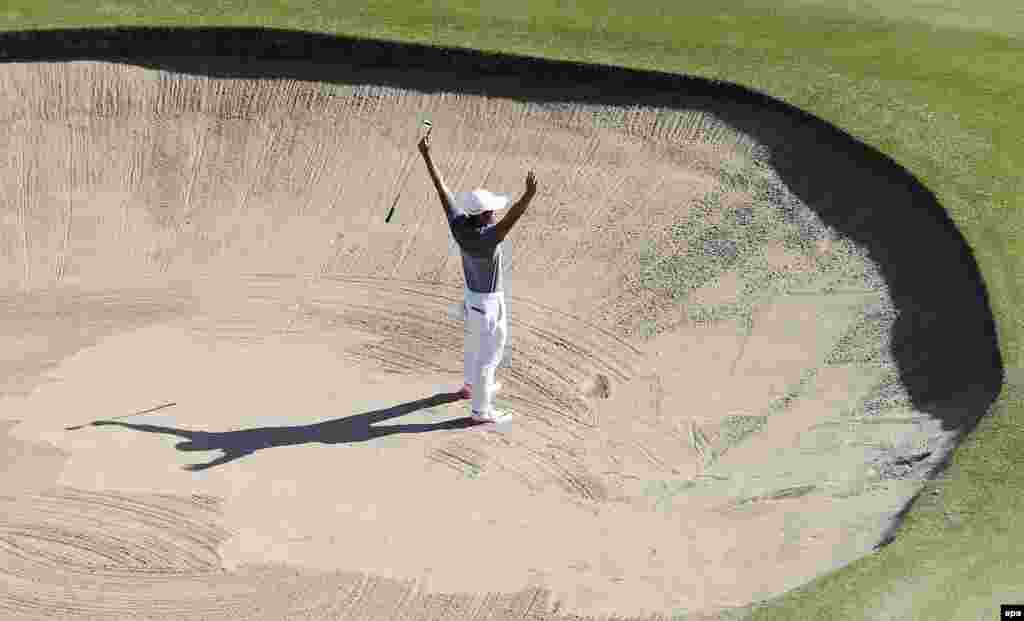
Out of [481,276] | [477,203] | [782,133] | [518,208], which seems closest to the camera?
[518,208]

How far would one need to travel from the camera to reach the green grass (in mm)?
19859

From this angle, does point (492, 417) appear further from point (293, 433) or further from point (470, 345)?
point (293, 433)

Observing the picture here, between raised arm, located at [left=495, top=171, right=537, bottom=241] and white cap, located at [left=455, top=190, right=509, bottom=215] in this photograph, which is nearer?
raised arm, located at [left=495, top=171, right=537, bottom=241]

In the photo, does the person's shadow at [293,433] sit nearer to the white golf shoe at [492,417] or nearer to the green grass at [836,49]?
the white golf shoe at [492,417]

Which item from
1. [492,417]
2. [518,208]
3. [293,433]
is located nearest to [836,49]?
[492,417]

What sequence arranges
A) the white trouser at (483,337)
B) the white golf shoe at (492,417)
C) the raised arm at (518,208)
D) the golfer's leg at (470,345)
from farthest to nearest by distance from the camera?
the white golf shoe at (492,417), the golfer's leg at (470,345), the white trouser at (483,337), the raised arm at (518,208)

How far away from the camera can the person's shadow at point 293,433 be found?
56.7 feet

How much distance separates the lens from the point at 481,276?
53.5ft

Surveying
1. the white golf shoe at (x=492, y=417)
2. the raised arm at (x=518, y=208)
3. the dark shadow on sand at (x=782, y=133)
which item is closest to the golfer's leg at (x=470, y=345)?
the white golf shoe at (x=492, y=417)

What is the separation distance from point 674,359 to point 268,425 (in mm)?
5156

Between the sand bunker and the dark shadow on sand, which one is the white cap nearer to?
the sand bunker

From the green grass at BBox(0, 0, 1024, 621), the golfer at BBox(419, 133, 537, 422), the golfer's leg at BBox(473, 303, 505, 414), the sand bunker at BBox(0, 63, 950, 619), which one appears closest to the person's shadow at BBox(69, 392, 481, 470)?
the sand bunker at BBox(0, 63, 950, 619)

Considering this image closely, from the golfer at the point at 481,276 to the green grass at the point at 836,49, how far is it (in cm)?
582

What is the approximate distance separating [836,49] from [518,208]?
995cm
